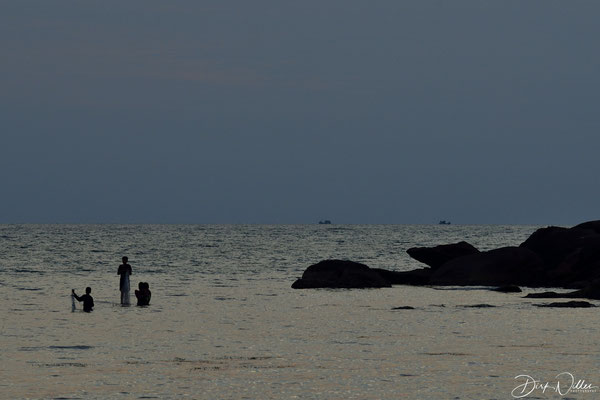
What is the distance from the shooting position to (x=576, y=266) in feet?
170

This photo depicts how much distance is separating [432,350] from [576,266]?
30.3m

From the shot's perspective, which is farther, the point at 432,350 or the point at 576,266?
the point at 576,266

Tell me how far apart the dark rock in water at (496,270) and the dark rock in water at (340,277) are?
382 cm

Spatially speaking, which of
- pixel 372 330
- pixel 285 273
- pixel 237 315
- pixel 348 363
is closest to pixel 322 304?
pixel 237 315

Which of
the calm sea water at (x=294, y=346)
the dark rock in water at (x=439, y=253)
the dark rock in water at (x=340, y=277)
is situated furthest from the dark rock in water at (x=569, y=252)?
the dark rock in water at (x=340, y=277)

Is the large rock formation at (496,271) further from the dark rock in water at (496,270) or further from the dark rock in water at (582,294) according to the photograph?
the dark rock in water at (582,294)

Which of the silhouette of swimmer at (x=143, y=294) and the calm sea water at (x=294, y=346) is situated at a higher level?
the silhouette of swimmer at (x=143, y=294)

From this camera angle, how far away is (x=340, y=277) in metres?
50.7

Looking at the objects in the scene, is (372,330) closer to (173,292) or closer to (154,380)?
(154,380)

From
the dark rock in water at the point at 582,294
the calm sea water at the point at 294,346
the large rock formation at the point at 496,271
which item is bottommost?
the calm sea water at the point at 294,346

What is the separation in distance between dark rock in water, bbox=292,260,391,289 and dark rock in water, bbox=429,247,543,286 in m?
3.82

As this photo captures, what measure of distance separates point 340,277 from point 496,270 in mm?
8890

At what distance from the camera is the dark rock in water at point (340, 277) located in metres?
49.9

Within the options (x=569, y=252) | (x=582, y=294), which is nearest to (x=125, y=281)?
(x=582, y=294)
